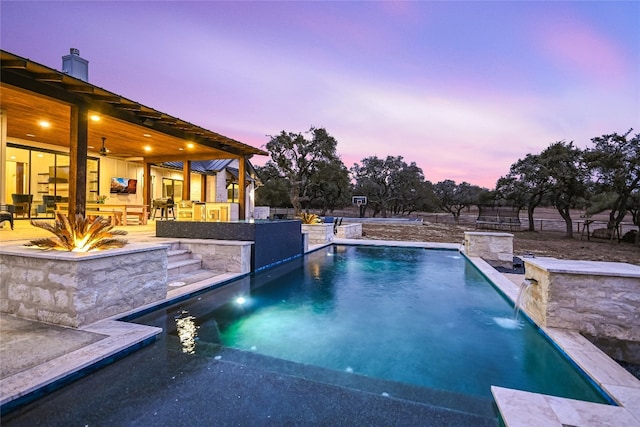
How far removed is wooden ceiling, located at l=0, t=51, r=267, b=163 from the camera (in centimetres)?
429

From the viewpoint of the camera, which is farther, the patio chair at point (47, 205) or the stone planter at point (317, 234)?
the stone planter at point (317, 234)

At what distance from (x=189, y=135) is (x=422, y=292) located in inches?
252

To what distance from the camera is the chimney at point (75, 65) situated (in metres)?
7.36

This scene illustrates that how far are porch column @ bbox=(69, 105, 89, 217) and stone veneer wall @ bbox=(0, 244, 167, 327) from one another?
5.11 ft

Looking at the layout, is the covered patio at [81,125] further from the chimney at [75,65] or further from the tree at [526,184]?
the tree at [526,184]

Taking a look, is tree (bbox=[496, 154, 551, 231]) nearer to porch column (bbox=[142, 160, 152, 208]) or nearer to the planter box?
the planter box

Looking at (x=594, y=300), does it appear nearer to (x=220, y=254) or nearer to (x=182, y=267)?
(x=220, y=254)

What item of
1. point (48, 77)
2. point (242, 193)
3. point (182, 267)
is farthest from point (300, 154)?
point (48, 77)

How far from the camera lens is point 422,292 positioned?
5723 mm

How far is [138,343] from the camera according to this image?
293 cm

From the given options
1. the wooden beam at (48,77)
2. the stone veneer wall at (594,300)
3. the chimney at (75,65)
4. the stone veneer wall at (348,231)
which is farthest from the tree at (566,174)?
the wooden beam at (48,77)

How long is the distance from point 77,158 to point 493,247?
951 centimetres

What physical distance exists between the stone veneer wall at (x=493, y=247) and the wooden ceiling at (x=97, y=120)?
683cm

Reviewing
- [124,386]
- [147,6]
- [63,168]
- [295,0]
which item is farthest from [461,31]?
[63,168]
